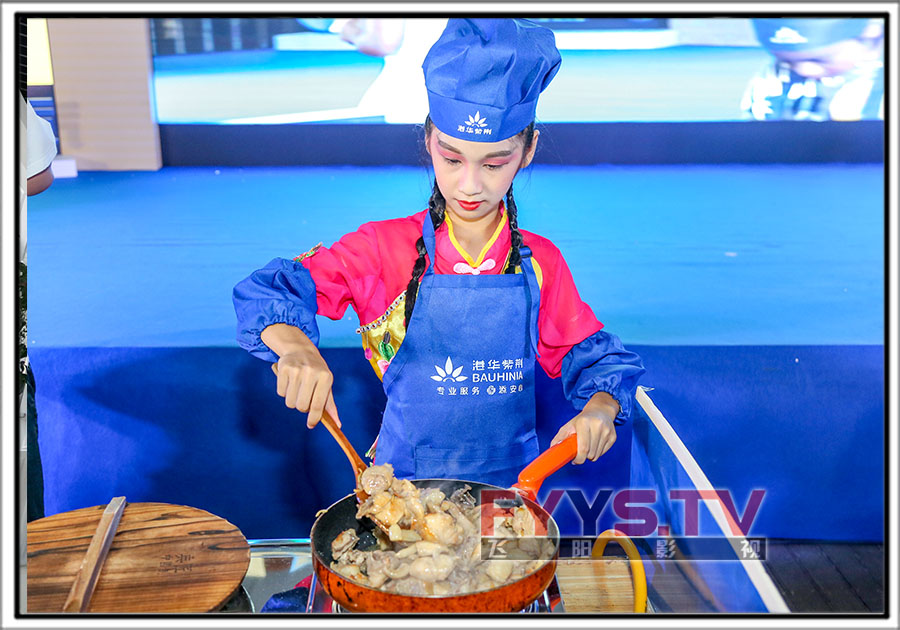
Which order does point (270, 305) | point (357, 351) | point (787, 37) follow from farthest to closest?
1. point (787, 37)
2. point (357, 351)
3. point (270, 305)

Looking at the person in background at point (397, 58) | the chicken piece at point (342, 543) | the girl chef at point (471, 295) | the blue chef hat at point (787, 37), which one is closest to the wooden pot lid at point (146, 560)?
the chicken piece at point (342, 543)

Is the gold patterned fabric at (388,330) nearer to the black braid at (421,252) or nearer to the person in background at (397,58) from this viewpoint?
the black braid at (421,252)

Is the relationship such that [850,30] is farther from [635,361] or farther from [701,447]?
[701,447]

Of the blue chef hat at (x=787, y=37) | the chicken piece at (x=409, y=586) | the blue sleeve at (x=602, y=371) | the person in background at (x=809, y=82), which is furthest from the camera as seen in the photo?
the person in background at (x=809, y=82)

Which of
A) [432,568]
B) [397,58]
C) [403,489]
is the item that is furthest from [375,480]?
[397,58]

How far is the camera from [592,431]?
1329 mm

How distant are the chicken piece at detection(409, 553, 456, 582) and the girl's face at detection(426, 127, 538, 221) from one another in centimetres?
63

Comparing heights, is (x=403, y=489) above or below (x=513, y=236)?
below

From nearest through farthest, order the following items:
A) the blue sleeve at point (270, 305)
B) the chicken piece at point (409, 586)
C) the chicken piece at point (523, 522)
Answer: the chicken piece at point (409, 586) → the chicken piece at point (523, 522) → the blue sleeve at point (270, 305)

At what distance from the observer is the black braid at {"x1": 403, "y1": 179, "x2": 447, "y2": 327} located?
1485 mm

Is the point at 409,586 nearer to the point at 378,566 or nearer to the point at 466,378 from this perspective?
the point at 378,566

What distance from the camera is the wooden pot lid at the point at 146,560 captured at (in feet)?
3.63

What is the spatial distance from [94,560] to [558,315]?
0.85 metres

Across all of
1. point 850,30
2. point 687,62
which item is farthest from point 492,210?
point 687,62
